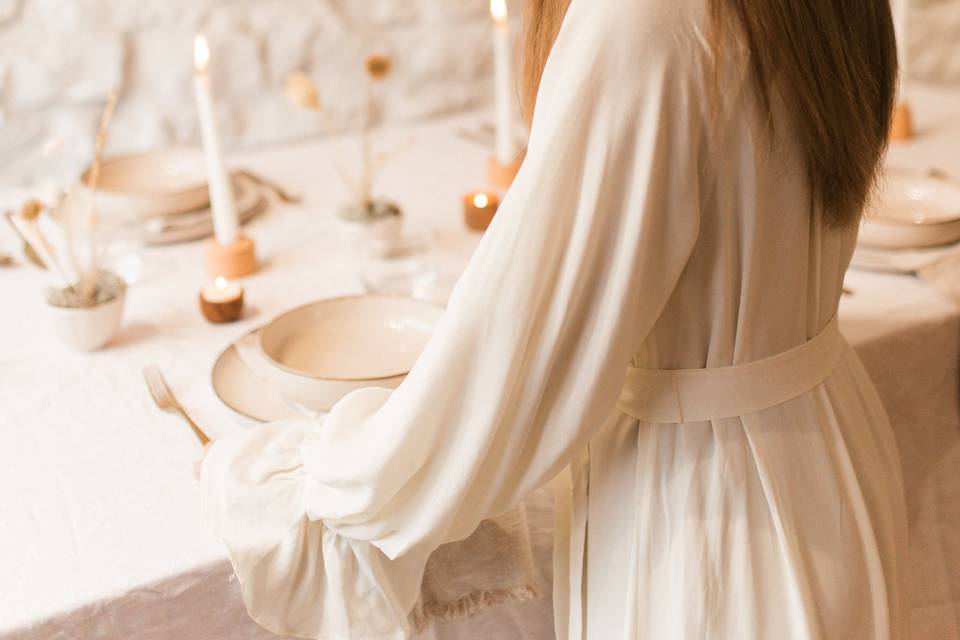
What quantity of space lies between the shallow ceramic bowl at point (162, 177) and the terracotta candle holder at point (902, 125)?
112cm

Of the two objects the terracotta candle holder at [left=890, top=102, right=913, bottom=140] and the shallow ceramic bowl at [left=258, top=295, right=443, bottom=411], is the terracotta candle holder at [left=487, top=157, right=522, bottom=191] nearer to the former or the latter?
the shallow ceramic bowl at [left=258, top=295, right=443, bottom=411]

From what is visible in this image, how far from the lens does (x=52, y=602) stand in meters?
0.72

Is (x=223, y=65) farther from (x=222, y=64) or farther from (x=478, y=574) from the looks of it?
(x=478, y=574)

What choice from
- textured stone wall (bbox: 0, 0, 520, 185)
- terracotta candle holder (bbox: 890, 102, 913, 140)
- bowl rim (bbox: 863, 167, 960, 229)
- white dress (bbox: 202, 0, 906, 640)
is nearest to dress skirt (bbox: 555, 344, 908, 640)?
white dress (bbox: 202, 0, 906, 640)

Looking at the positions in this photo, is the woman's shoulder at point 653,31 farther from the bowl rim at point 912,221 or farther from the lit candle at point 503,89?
the lit candle at point 503,89

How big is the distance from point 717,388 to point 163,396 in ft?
1.75

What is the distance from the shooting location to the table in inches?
29.5

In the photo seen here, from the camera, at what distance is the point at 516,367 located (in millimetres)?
669

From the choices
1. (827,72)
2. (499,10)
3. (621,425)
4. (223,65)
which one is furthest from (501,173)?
(827,72)

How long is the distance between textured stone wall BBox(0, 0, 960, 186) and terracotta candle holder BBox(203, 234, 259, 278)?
0.45 metres

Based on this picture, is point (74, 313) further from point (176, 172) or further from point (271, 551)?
point (176, 172)

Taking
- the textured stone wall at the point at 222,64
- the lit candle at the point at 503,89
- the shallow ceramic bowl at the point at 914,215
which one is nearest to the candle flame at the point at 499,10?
the lit candle at the point at 503,89

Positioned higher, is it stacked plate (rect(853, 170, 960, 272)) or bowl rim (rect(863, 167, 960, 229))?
bowl rim (rect(863, 167, 960, 229))

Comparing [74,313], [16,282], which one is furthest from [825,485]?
[16,282]
